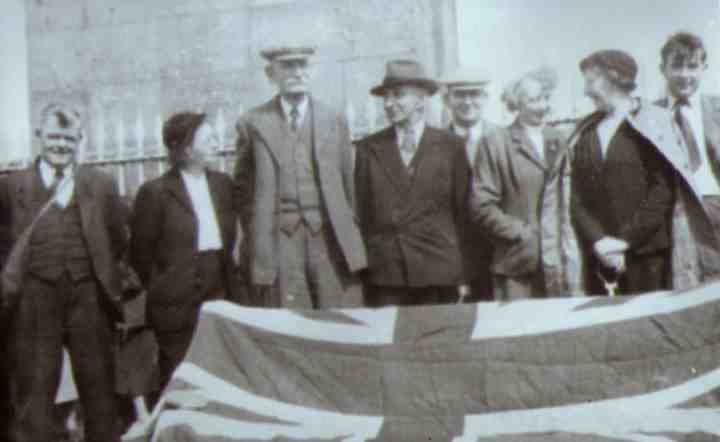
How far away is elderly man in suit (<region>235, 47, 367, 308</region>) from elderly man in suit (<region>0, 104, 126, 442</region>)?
2.22 feet

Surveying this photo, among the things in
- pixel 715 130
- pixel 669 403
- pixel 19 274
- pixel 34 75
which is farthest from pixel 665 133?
pixel 34 75

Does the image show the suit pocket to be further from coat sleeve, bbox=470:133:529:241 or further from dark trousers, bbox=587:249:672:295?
dark trousers, bbox=587:249:672:295

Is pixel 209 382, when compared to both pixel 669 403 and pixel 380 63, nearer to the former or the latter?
pixel 669 403

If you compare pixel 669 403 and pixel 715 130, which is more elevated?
pixel 715 130

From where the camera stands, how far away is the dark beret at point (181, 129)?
4465 mm

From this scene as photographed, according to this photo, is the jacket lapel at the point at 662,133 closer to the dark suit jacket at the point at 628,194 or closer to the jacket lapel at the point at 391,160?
the dark suit jacket at the point at 628,194

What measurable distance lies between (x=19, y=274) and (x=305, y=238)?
123cm

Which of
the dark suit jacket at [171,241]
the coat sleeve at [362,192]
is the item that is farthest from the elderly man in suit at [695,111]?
the dark suit jacket at [171,241]

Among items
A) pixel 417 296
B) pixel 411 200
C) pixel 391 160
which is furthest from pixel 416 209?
pixel 417 296

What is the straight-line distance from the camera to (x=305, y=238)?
4.26m

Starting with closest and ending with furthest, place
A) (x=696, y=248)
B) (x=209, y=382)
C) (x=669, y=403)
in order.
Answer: (x=669, y=403), (x=209, y=382), (x=696, y=248)

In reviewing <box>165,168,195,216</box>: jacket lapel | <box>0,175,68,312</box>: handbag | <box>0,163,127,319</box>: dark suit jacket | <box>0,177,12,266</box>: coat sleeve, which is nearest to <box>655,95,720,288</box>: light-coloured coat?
<box>165,168,195,216</box>: jacket lapel

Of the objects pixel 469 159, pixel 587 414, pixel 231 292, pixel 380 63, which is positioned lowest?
pixel 587 414

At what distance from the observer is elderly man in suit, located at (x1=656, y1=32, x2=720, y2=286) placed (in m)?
4.16
